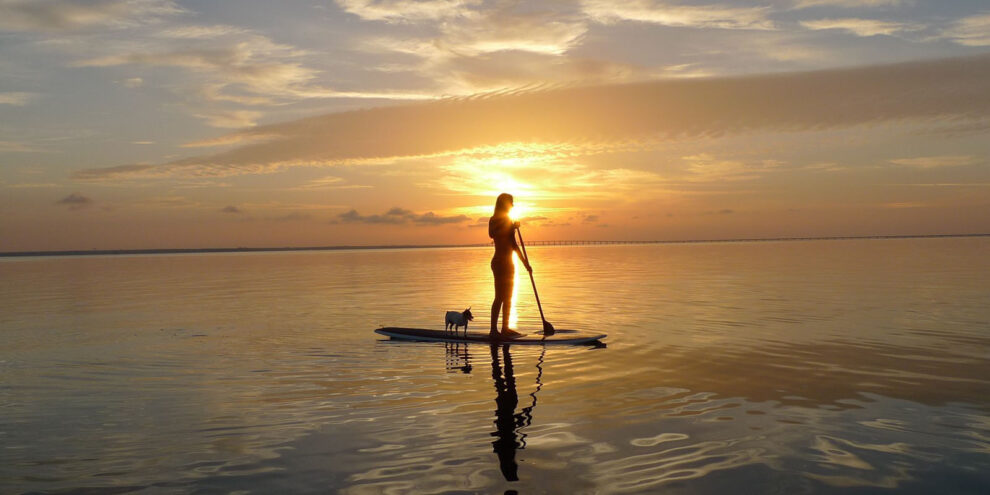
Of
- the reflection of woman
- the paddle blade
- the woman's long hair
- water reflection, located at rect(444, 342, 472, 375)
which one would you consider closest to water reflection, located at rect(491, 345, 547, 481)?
the reflection of woman

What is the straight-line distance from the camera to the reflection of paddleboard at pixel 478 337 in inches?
579

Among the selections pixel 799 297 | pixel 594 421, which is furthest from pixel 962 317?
pixel 594 421

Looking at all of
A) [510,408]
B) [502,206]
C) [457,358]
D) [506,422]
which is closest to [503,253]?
[502,206]

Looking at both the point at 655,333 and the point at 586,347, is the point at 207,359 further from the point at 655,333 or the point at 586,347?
the point at 655,333

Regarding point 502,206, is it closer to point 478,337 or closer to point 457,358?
point 478,337

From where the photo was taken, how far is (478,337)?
15.7 metres

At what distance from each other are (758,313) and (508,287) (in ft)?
31.8

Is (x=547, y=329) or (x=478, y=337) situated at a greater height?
(x=547, y=329)

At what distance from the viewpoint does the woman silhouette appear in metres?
15.3

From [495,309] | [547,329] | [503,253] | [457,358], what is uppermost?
[503,253]

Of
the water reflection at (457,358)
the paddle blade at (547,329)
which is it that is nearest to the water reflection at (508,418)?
the water reflection at (457,358)

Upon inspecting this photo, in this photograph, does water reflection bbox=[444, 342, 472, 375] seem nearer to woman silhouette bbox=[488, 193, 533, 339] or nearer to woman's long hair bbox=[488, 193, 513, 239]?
woman silhouette bbox=[488, 193, 533, 339]

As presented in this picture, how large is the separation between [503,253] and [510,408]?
6.93m

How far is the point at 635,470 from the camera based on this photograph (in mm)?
6320
